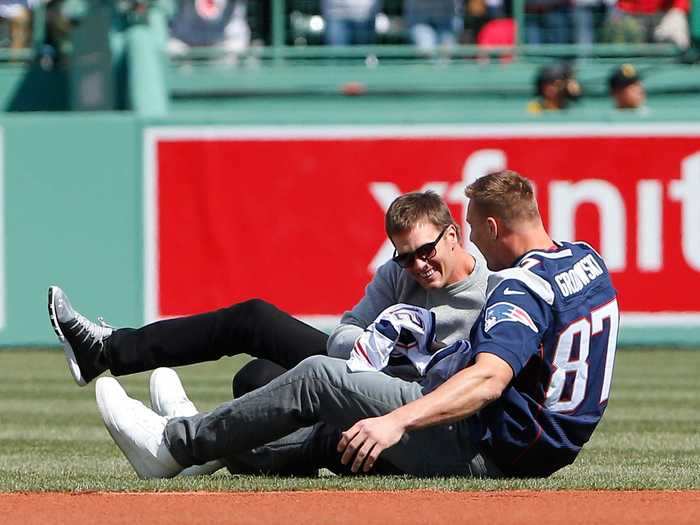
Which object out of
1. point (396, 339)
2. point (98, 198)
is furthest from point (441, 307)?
point (98, 198)

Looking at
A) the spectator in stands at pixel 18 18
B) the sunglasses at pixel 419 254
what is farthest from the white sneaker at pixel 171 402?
the spectator in stands at pixel 18 18

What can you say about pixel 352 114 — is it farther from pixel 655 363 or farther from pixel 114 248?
pixel 655 363

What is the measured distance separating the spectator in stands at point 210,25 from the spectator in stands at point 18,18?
5.34ft

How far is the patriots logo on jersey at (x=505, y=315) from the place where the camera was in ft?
16.3

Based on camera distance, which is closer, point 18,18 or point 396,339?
point 396,339

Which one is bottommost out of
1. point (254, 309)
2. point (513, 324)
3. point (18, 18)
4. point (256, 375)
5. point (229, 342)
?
point (256, 375)

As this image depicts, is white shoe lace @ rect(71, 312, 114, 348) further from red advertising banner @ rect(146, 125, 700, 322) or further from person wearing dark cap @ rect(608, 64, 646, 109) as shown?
person wearing dark cap @ rect(608, 64, 646, 109)

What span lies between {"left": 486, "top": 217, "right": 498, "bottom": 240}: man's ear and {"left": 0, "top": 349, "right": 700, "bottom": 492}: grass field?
2.82 feet

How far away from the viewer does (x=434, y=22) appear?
1684 centimetres

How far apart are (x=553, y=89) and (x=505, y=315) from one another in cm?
947

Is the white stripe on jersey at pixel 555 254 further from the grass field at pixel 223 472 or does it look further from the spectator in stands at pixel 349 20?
the spectator in stands at pixel 349 20

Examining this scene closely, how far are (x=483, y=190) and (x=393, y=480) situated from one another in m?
1.15

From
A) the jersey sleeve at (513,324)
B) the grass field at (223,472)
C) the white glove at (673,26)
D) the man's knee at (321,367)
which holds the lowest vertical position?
the grass field at (223,472)

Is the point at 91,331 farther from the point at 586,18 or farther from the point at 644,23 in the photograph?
the point at 644,23
